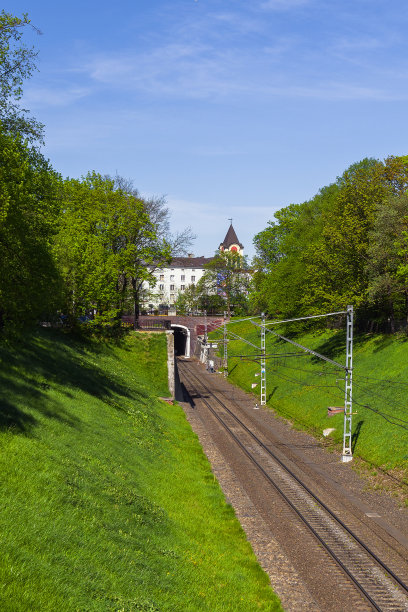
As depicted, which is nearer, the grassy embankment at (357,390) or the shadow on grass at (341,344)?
the grassy embankment at (357,390)

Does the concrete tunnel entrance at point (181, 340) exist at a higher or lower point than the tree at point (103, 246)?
lower

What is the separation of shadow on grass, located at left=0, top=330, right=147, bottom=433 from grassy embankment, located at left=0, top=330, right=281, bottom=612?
10 centimetres

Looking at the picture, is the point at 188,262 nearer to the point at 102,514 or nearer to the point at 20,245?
the point at 20,245

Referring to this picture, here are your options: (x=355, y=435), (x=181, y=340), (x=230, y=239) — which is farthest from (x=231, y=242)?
(x=355, y=435)

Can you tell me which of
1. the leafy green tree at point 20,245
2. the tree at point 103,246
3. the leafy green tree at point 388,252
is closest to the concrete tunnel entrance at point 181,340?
the tree at point 103,246

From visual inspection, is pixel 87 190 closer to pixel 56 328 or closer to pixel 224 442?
pixel 56 328

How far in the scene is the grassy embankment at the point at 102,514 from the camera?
37.1 feet

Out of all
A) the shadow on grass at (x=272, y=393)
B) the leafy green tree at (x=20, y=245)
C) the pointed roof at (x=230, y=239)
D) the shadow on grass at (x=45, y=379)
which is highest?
the pointed roof at (x=230, y=239)

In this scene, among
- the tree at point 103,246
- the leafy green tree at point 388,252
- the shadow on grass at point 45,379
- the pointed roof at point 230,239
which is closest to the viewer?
the shadow on grass at point 45,379

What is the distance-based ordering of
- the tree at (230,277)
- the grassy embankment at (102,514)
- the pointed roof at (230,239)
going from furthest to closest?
the pointed roof at (230,239)
the tree at (230,277)
the grassy embankment at (102,514)

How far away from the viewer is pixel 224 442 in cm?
3494

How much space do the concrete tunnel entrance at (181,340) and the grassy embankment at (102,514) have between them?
6656 centimetres

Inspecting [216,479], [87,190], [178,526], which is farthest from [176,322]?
[178,526]

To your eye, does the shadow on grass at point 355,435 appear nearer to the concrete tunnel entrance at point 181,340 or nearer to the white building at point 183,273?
the concrete tunnel entrance at point 181,340
